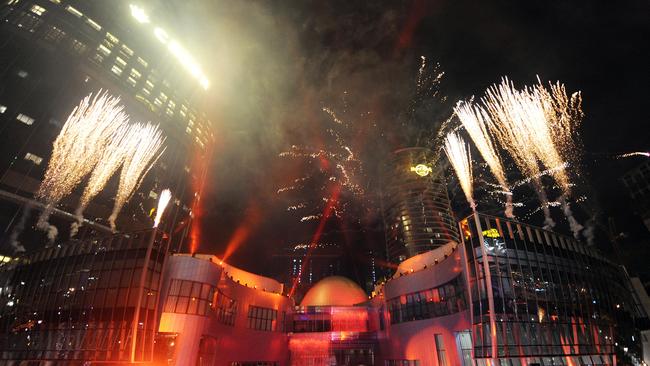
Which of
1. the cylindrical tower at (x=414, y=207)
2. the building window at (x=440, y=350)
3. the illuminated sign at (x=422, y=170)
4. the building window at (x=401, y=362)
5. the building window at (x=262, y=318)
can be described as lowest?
the building window at (x=401, y=362)

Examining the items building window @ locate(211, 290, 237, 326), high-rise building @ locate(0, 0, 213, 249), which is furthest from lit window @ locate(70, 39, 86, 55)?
building window @ locate(211, 290, 237, 326)

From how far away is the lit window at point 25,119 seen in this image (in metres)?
60.5

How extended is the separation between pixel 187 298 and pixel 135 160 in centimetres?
2232

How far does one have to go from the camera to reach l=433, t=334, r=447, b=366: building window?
38.8 meters

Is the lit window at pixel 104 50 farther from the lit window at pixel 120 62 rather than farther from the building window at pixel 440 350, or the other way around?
the building window at pixel 440 350

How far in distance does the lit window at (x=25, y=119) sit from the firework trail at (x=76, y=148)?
5.27 meters

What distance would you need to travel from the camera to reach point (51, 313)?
40438 mm

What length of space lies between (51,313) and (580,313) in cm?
6155

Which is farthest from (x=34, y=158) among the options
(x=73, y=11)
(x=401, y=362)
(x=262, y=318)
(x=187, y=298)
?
(x=401, y=362)

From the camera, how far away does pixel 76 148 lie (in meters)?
47.8

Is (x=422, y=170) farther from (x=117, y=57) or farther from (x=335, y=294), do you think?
(x=117, y=57)

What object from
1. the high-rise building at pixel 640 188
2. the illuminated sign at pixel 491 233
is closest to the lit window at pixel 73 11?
the illuminated sign at pixel 491 233

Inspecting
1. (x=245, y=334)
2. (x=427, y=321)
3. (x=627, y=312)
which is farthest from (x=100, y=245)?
(x=627, y=312)

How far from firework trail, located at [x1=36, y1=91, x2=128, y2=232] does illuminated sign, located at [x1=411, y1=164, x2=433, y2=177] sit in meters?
119
